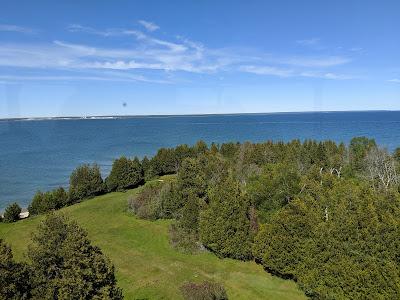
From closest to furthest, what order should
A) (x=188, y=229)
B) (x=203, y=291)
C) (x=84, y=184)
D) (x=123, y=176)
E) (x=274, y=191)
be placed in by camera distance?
(x=203, y=291) < (x=274, y=191) < (x=188, y=229) < (x=84, y=184) < (x=123, y=176)

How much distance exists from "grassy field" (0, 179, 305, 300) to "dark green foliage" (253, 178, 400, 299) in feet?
6.08

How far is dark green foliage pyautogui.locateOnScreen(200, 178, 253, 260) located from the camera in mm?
34219

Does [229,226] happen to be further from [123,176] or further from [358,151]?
[358,151]

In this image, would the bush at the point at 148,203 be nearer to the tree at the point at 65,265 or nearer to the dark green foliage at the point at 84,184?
the dark green foliage at the point at 84,184

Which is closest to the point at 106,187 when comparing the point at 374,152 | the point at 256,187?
the point at 256,187

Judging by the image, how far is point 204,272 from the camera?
106ft

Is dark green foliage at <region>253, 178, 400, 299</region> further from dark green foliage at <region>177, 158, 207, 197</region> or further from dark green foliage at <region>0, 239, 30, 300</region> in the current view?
dark green foliage at <region>0, 239, 30, 300</region>

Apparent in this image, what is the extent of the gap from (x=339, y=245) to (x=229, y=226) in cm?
980

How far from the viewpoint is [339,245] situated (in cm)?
2738

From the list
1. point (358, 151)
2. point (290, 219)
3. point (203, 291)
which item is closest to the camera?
point (203, 291)

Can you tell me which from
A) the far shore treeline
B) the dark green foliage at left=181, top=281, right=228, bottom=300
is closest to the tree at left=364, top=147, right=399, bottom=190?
the far shore treeline

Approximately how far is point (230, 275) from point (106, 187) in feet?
107

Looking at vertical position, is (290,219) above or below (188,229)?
above

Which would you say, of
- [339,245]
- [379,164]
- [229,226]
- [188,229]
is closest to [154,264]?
[188,229]
